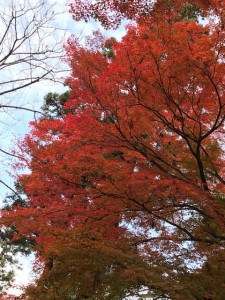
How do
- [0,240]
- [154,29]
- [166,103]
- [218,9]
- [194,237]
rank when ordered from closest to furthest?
[218,9] < [154,29] < [166,103] < [194,237] < [0,240]

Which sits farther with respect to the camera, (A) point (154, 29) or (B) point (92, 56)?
(B) point (92, 56)

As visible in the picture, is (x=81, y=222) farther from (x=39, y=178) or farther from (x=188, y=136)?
(x=188, y=136)

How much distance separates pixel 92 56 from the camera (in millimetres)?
8648

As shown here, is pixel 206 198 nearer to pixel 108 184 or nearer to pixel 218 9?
pixel 108 184

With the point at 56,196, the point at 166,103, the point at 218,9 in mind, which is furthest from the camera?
the point at 56,196

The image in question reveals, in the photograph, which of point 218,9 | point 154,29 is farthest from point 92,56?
point 218,9

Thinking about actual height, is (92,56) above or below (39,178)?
above

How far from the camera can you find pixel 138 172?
24.2 ft

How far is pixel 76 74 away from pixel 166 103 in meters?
2.09

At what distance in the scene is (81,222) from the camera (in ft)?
27.4

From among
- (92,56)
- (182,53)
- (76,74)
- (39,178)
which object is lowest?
(39,178)

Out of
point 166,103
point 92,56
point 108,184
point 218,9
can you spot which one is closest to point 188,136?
point 166,103

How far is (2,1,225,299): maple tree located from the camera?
261 inches

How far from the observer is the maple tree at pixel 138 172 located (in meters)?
6.63
